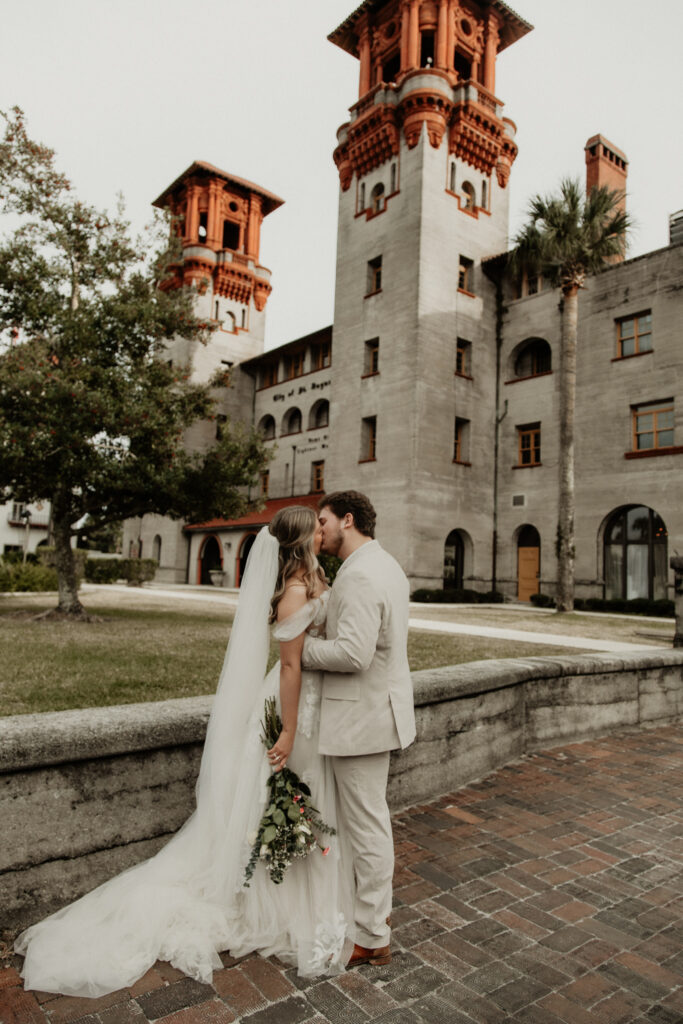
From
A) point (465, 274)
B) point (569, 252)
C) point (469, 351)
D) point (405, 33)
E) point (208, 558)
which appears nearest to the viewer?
point (569, 252)

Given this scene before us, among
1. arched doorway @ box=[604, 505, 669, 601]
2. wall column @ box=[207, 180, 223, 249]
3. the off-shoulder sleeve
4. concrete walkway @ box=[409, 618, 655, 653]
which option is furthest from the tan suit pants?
wall column @ box=[207, 180, 223, 249]

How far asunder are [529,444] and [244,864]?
2721cm

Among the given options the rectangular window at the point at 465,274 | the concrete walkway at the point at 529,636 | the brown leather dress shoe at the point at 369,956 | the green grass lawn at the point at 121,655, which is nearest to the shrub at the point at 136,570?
the green grass lawn at the point at 121,655

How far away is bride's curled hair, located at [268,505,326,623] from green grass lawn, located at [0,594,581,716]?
342 centimetres

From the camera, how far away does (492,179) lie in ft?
100

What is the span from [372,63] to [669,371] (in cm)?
2088

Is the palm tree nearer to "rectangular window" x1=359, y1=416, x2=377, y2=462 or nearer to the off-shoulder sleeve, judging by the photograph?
"rectangular window" x1=359, y1=416, x2=377, y2=462

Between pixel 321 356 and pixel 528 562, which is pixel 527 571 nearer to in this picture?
pixel 528 562

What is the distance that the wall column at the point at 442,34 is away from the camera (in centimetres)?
2920

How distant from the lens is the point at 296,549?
305cm

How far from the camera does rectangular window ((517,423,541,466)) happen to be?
92.1 feet

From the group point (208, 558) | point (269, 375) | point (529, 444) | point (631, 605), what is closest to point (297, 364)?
point (269, 375)

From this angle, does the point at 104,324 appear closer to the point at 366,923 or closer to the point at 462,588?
the point at 366,923

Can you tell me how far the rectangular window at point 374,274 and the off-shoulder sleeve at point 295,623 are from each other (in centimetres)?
2895
